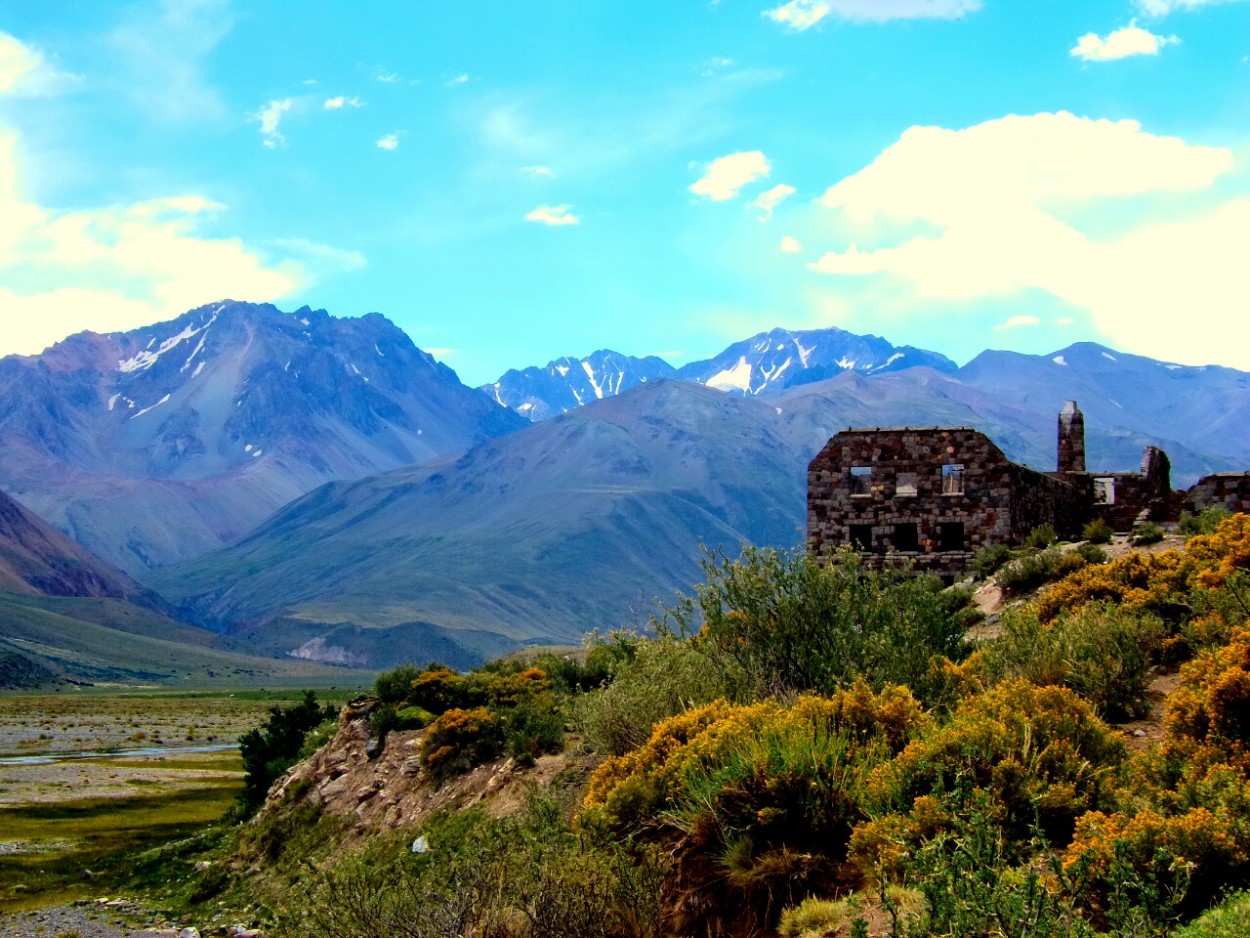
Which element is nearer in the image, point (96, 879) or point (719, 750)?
point (719, 750)

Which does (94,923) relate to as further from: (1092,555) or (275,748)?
(1092,555)

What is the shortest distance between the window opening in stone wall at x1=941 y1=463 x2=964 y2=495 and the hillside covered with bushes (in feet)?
35.6

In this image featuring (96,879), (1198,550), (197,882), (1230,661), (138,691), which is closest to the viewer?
(1230,661)

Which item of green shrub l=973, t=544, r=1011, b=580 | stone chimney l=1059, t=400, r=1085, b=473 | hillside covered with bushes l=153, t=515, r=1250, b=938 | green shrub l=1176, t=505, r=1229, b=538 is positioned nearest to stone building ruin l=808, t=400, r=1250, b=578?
green shrub l=973, t=544, r=1011, b=580

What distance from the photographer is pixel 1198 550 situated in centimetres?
1652

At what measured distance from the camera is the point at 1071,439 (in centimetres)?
3591

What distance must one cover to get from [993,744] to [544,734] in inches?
460

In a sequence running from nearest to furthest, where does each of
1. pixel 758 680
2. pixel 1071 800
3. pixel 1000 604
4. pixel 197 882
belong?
pixel 1071 800, pixel 758 680, pixel 1000 604, pixel 197 882

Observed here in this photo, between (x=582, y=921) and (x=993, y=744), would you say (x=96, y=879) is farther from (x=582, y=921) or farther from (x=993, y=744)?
(x=993, y=744)

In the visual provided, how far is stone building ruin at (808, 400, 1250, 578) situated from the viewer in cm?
2772

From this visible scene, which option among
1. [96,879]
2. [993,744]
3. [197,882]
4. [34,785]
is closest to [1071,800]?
[993,744]

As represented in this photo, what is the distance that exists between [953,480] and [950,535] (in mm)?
1473

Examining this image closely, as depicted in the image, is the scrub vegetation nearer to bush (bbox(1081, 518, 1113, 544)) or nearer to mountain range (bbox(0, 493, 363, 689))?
bush (bbox(1081, 518, 1113, 544))

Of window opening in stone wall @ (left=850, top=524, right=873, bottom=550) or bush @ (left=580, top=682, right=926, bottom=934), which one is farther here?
window opening in stone wall @ (left=850, top=524, right=873, bottom=550)
